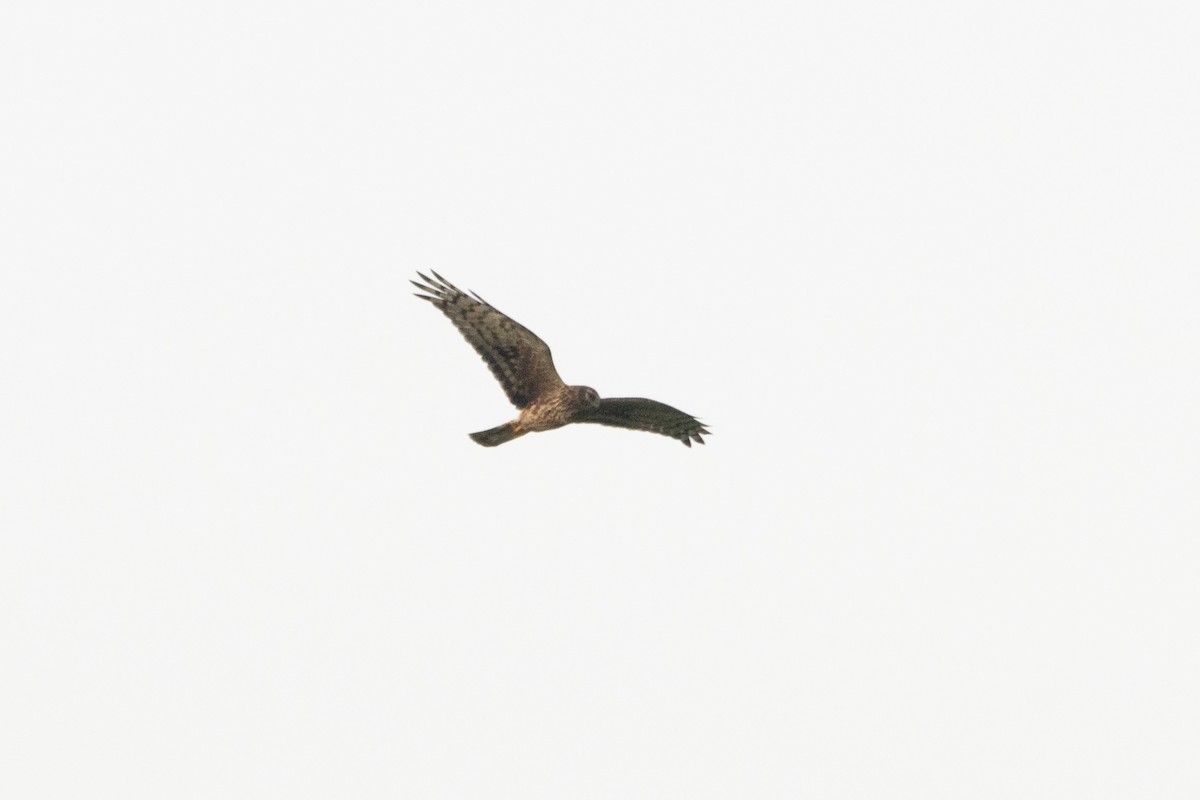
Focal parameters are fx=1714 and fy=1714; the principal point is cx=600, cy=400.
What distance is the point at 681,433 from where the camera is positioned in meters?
21.4

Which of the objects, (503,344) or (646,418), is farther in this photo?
(646,418)

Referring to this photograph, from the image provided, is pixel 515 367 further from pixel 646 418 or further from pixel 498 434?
pixel 646 418

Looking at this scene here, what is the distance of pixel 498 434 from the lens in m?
19.5

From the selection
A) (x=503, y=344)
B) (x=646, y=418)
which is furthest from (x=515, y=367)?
(x=646, y=418)

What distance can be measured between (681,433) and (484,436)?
3.02 meters

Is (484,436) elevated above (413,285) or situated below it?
below

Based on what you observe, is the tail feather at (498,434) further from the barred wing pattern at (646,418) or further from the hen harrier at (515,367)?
the barred wing pattern at (646,418)

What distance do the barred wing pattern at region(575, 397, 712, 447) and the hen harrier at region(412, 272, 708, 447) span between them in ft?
1.22

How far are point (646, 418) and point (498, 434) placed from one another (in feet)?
7.25

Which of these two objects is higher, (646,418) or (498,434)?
(646,418)

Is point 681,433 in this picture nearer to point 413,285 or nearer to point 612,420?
point 612,420

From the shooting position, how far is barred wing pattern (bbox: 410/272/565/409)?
19047 mm

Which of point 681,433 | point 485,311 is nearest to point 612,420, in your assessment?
point 681,433

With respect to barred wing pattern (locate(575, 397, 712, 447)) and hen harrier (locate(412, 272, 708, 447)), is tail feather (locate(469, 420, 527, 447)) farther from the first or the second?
barred wing pattern (locate(575, 397, 712, 447))
